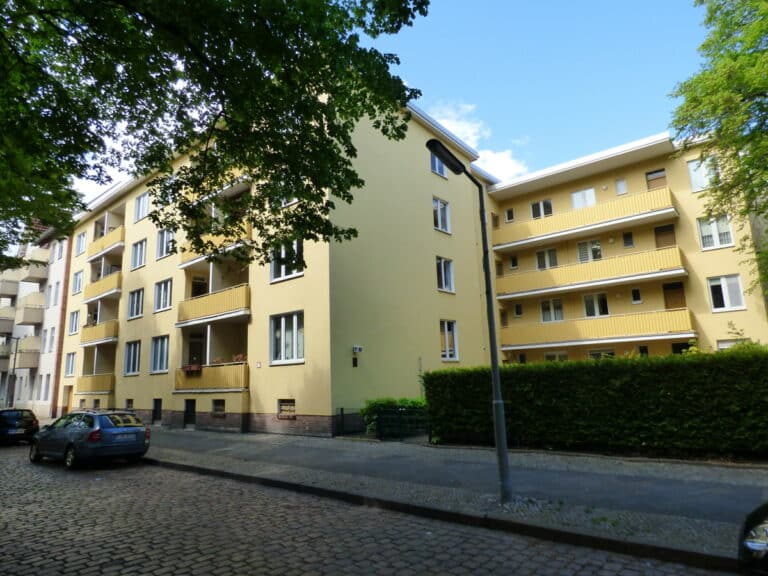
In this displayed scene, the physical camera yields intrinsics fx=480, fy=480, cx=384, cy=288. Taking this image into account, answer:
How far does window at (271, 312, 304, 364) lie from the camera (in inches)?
671

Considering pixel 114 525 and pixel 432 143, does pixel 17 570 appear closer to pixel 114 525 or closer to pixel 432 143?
pixel 114 525

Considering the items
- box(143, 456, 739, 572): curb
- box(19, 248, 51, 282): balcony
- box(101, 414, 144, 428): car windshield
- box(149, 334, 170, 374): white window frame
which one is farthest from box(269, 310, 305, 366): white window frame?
box(19, 248, 51, 282): balcony

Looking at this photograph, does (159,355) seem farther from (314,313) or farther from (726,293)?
(726,293)

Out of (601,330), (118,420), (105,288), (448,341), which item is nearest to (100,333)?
(105,288)

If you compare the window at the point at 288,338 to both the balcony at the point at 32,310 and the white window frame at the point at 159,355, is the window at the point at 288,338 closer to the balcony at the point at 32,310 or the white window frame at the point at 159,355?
the white window frame at the point at 159,355

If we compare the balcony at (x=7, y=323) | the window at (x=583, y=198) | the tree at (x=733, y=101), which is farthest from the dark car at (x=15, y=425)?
the balcony at (x=7, y=323)

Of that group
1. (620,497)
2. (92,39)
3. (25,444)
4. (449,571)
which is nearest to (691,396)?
(620,497)

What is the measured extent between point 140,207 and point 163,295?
6587 mm

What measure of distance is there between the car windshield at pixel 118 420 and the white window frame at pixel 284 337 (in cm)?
531

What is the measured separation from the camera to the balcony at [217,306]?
1894 centimetres

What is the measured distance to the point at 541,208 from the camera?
2736cm

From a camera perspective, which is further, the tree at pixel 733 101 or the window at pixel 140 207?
the window at pixel 140 207

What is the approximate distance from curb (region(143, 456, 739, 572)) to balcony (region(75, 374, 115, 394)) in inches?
849

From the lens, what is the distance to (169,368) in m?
22.7
